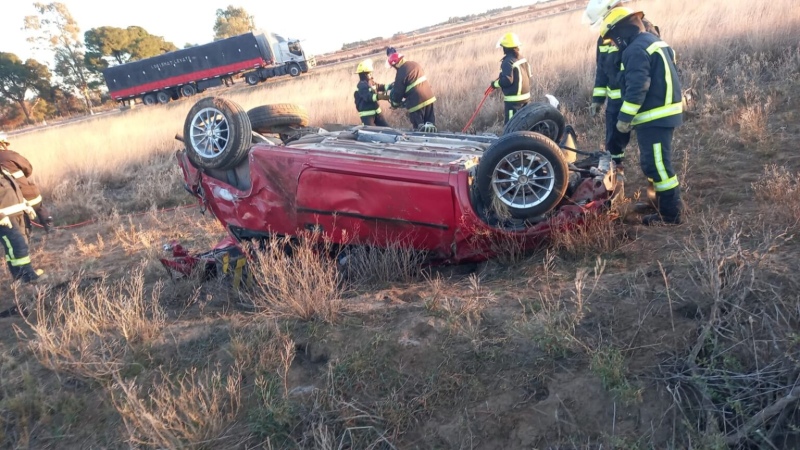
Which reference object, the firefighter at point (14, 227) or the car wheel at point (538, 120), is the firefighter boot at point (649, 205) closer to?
the car wheel at point (538, 120)

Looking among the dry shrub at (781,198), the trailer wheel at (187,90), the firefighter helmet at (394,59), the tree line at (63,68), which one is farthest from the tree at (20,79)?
the dry shrub at (781,198)

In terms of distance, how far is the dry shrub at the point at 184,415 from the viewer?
2631 mm

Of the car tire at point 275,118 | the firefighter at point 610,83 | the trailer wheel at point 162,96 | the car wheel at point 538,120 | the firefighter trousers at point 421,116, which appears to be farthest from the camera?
the trailer wheel at point 162,96

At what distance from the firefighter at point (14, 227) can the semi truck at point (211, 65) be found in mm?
25215

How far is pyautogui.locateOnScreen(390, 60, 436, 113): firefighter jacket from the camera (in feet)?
26.9

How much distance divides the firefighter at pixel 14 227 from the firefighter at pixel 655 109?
20.7 ft

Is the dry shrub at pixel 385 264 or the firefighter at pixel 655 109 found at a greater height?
the firefighter at pixel 655 109

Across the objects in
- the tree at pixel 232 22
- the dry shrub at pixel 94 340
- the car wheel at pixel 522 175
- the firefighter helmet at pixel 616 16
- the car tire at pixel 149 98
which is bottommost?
the dry shrub at pixel 94 340

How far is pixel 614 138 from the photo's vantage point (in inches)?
220

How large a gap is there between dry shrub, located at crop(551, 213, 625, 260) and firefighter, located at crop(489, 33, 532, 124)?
370cm

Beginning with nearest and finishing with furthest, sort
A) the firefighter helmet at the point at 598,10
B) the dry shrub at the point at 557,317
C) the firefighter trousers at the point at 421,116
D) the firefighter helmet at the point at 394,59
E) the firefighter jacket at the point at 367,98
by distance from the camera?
the dry shrub at the point at 557,317, the firefighter helmet at the point at 598,10, the firefighter helmet at the point at 394,59, the firefighter trousers at the point at 421,116, the firefighter jacket at the point at 367,98

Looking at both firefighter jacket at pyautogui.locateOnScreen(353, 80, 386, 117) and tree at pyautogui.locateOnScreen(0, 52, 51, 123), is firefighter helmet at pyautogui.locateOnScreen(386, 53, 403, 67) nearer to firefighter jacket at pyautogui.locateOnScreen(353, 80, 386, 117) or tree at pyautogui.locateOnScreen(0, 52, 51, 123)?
firefighter jacket at pyautogui.locateOnScreen(353, 80, 386, 117)

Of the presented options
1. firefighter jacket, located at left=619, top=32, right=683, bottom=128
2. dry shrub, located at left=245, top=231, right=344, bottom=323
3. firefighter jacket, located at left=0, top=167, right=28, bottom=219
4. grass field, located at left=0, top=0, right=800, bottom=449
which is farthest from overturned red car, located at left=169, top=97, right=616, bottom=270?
firefighter jacket, located at left=0, top=167, right=28, bottom=219

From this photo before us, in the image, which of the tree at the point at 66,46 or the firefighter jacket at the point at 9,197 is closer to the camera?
the firefighter jacket at the point at 9,197
